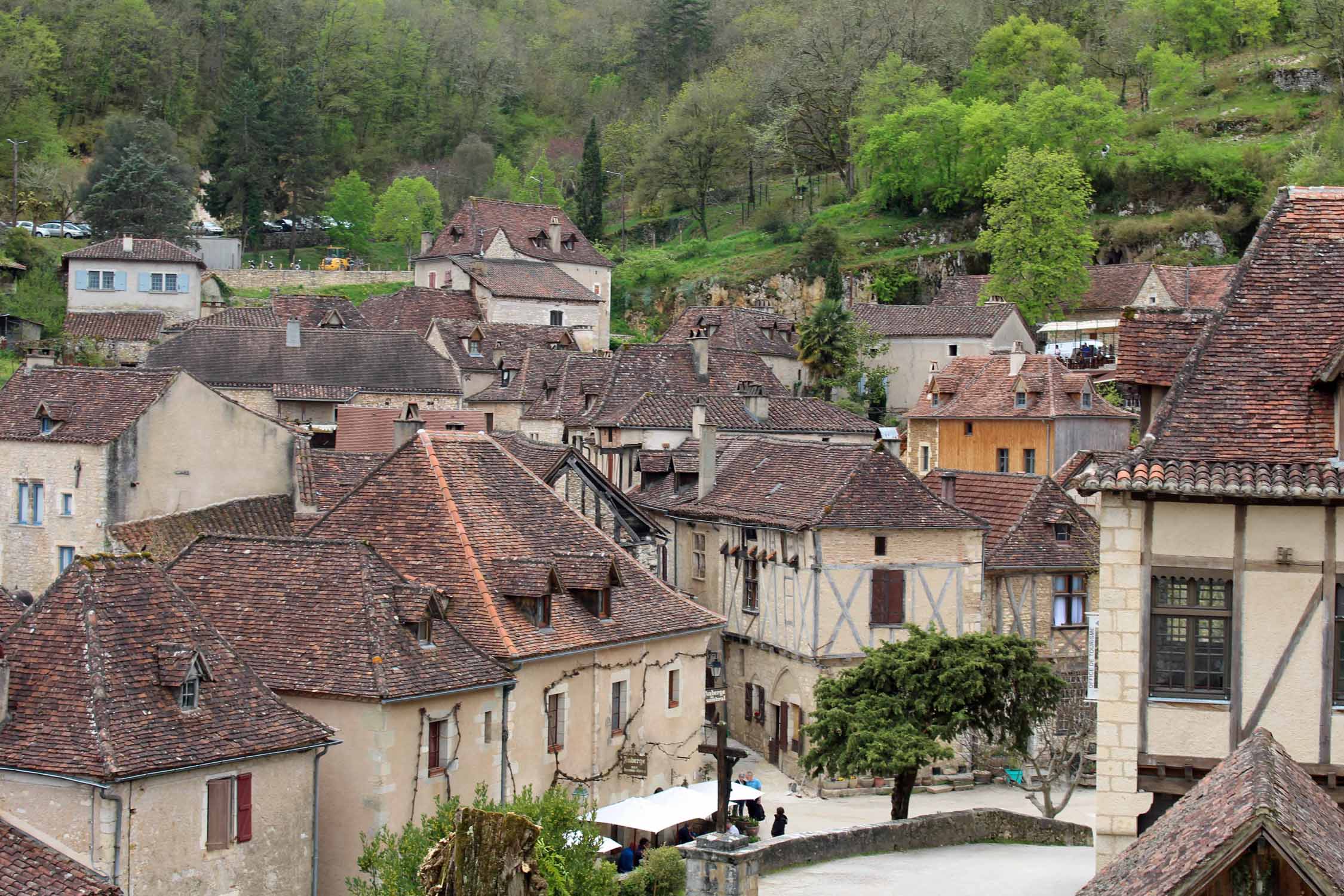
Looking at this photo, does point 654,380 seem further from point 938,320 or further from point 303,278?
point 303,278

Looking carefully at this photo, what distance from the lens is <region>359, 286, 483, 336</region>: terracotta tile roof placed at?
73688mm

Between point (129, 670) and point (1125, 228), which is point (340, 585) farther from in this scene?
point (1125, 228)

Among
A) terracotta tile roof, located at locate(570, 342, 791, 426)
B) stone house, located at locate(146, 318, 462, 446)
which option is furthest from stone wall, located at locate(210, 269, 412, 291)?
terracotta tile roof, located at locate(570, 342, 791, 426)

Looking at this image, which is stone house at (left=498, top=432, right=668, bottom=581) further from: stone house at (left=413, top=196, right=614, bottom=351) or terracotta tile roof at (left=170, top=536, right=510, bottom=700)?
stone house at (left=413, top=196, right=614, bottom=351)

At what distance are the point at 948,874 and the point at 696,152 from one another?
83724mm

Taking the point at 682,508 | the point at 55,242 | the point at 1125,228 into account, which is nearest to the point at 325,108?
the point at 55,242

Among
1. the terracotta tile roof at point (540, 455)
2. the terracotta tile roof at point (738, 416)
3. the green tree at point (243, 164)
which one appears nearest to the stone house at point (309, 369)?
the terracotta tile roof at point (738, 416)

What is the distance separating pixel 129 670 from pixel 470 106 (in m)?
112

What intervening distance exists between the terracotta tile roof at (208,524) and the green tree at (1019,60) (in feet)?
264

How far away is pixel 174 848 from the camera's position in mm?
20625

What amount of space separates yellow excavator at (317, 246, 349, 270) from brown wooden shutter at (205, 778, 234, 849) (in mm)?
74122

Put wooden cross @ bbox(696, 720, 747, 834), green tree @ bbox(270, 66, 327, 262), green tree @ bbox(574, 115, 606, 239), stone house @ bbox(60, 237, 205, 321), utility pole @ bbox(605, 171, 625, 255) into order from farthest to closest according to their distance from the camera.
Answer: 1. utility pole @ bbox(605, 171, 625, 255)
2. green tree @ bbox(574, 115, 606, 239)
3. green tree @ bbox(270, 66, 327, 262)
4. stone house @ bbox(60, 237, 205, 321)
5. wooden cross @ bbox(696, 720, 747, 834)

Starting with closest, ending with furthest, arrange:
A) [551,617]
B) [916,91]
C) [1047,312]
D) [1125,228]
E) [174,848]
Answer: [174,848] < [551,617] < [1047,312] < [1125,228] < [916,91]

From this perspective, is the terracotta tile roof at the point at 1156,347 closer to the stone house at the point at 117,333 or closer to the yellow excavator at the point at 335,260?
the stone house at the point at 117,333
